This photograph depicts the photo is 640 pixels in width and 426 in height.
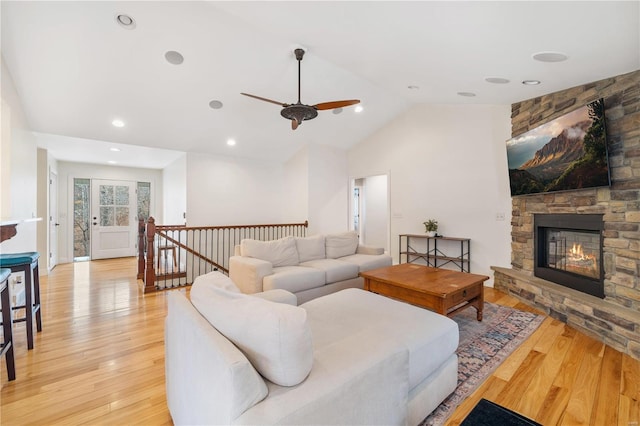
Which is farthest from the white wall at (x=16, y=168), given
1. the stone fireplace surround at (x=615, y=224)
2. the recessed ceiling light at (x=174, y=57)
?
the stone fireplace surround at (x=615, y=224)

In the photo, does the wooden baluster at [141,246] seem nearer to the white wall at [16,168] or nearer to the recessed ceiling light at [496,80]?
the white wall at [16,168]

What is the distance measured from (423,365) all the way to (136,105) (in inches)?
187

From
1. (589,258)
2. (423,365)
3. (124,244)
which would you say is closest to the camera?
(423,365)

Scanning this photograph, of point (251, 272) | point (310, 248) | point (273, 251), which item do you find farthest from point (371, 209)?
point (251, 272)

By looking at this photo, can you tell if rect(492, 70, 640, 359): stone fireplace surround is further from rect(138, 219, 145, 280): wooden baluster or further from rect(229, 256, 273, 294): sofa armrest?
rect(138, 219, 145, 280): wooden baluster

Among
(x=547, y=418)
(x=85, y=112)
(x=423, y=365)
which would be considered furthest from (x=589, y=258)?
(x=85, y=112)

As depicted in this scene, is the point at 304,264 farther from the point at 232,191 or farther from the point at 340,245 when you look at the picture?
the point at 232,191

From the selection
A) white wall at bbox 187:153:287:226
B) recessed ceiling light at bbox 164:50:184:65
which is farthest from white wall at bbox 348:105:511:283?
recessed ceiling light at bbox 164:50:184:65

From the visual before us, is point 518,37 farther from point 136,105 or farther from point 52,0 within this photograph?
point 136,105

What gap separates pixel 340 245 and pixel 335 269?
76 cm

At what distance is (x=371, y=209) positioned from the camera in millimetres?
7707

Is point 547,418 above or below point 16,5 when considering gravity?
below

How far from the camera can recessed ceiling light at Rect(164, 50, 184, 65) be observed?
3.36 meters

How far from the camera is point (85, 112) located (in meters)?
4.07
